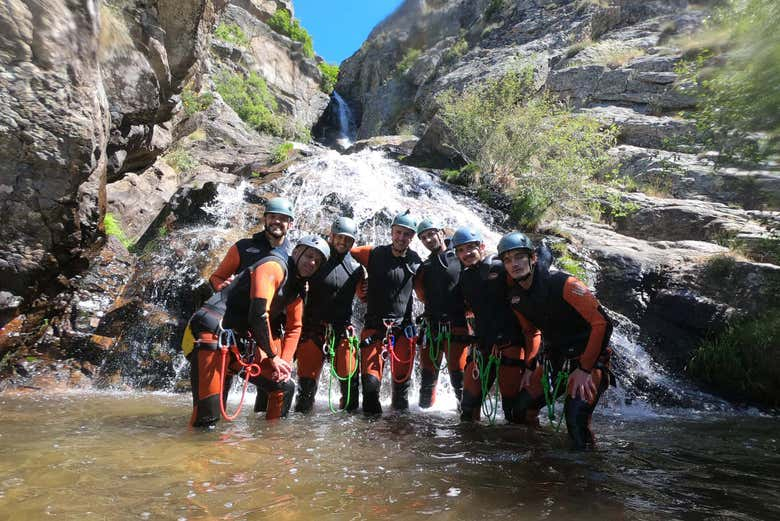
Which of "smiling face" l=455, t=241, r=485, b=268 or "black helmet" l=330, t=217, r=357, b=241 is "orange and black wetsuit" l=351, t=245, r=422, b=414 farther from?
"smiling face" l=455, t=241, r=485, b=268

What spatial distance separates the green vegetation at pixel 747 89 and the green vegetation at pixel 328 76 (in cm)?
3291

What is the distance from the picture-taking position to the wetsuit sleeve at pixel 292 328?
16.3 feet

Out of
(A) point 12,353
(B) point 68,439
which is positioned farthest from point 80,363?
(B) point 68,439

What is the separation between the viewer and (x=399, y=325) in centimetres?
589

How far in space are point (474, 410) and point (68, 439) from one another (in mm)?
3787

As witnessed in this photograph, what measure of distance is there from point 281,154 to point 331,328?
1269 centimetres

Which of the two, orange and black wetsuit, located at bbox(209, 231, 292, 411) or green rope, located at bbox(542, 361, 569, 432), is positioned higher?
orange and black wetsuit, located at bbox(209, 231, 292, 411)

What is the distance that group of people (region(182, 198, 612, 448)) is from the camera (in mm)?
4379

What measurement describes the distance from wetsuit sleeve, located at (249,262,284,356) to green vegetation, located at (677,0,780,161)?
6754mm

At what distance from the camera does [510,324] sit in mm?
5211

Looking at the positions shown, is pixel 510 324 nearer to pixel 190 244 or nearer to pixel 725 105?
pixel 725 105

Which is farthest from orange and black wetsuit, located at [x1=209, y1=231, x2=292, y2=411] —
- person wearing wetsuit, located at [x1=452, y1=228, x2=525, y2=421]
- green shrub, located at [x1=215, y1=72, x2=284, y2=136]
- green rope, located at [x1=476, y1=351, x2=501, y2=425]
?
green shrub, located at [x1=215, y1=72, x2=284, y2=136]

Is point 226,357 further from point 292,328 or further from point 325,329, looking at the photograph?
point 325,329

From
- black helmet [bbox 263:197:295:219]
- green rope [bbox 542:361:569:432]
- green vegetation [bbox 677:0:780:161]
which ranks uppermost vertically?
green vegetation [bbox 677:0:780:161]
